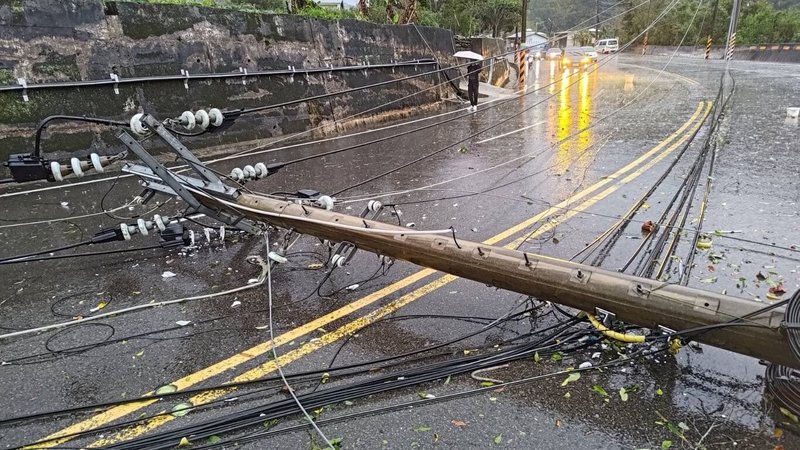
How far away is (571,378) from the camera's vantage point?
3.51 m

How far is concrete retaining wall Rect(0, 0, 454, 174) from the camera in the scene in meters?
9.54

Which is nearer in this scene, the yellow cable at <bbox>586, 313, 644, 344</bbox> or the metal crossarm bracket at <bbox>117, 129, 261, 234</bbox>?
the yellow cable at <bbox>586, 313, 644, 344</bbox>

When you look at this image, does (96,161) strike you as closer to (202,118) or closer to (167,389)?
(202,118)

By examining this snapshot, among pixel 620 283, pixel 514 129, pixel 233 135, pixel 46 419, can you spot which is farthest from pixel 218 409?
pixel 514 129

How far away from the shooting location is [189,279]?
530 cm

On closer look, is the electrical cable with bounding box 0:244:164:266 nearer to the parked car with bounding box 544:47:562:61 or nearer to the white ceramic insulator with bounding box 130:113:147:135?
the white ceramic insulator with bounding box 130:113:147:135

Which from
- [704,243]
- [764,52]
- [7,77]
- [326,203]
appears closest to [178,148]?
[326,203]

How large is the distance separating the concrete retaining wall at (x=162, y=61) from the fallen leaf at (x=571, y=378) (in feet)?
34.0

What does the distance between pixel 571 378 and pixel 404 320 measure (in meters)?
1.46

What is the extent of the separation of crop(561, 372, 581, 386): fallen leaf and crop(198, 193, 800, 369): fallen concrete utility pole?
19.5 inches

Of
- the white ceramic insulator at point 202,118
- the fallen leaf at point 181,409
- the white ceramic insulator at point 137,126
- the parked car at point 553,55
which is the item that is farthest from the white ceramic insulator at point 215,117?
the parked car at point 553,55

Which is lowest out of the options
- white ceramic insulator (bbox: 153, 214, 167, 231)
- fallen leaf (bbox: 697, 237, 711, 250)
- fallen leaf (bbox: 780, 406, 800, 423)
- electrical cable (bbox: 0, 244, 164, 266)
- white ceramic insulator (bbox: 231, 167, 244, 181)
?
fallen leaf (bbox: 697, 237, 711, 250)

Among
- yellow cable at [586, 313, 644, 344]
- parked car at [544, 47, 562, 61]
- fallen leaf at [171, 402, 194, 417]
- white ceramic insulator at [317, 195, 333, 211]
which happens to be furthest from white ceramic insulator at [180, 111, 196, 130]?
parked car at [544, 47, 562, 61]

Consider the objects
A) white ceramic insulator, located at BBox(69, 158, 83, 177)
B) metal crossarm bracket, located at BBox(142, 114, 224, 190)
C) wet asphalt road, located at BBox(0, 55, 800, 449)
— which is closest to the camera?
wet asphalt road, located at BBox(0, 55, 800, 449)
